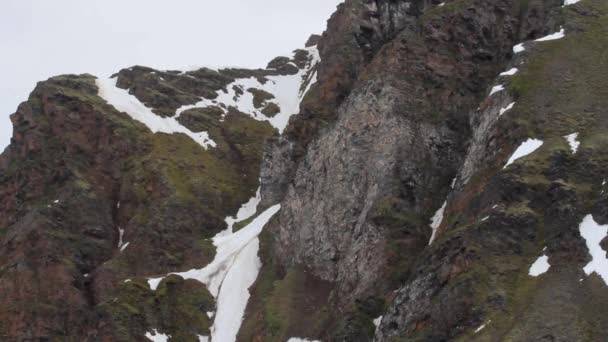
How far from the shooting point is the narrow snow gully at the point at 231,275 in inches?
2628

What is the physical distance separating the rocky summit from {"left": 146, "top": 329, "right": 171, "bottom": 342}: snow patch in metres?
0.21

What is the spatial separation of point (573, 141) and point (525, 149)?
9.80 ft

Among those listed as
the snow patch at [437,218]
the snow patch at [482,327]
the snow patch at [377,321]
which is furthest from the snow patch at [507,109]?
the snow patch at [482,327]

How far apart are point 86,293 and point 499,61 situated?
158 feet

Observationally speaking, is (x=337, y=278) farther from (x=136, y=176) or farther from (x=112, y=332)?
(x=136, y=176)

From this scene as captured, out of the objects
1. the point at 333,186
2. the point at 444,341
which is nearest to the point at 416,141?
the point at 333,186

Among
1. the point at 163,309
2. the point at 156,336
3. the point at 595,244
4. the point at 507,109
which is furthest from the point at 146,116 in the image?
the point at 595,244

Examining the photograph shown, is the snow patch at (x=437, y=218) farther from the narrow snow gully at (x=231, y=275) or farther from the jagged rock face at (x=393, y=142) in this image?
the narrow snow gully at (x=231, y=275)

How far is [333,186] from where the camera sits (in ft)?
215

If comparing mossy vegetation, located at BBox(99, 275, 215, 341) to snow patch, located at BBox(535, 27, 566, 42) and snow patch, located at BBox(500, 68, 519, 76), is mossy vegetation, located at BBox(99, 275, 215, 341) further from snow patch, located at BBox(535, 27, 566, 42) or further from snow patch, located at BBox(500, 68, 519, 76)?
snow patch, located at BBox(535, 27, 566, 42)

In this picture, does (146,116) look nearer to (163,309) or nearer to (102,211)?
(102,211)

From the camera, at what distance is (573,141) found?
151 ft

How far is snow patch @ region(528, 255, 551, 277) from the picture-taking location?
37812 millimetres

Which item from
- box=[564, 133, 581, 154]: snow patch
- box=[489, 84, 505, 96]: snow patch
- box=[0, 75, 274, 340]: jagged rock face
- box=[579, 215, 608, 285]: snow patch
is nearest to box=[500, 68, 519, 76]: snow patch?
box=[489, 84, 505, 96]: snow patch
